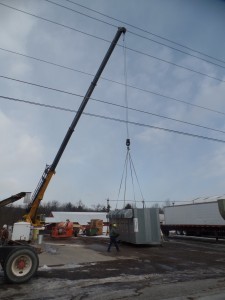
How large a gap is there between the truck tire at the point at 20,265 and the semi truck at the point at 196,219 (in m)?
20.4

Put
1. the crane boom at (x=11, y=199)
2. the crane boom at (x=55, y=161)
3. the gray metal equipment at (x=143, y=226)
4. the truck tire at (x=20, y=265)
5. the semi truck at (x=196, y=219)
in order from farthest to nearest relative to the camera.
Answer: the semi truck at (x=196, y=219) < the gray metal equipment at (x=143, y=226) < the crane boom at (x=55, y=161) < the crane boom at (x=11, y=199) < the truck tire at (x=20, y=265)

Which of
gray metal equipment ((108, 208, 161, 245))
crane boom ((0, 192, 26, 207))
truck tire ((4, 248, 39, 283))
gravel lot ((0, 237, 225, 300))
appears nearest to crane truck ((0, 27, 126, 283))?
truck tire ((4, 248, 39, 283))

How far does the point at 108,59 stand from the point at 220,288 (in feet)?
46.1

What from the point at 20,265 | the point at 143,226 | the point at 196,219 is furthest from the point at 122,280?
the point at 196,219

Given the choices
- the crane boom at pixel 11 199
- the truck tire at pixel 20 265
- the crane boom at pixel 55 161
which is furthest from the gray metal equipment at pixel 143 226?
the truck tire at pixel 20 265

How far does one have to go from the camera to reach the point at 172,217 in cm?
3716

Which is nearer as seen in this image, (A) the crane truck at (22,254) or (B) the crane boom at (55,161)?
(A) the crane truck at (22,254)

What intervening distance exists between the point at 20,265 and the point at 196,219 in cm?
2572

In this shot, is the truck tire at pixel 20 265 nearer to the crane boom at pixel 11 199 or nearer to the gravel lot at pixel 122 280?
the gravel lot at pixel 122 280

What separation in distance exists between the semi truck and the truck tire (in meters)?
20.4

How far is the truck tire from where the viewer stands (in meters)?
9.99

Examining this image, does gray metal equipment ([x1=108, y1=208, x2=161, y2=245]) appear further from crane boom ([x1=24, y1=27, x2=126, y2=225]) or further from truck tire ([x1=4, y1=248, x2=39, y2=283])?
truck tire ([x1=4, y1=248, x2=39, y2=283])

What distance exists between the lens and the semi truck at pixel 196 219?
30.4 metres

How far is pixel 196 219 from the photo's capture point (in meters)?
32.9
